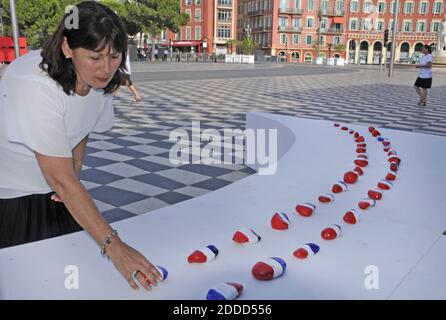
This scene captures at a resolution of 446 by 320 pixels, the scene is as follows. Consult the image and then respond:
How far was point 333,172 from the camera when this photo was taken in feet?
9.16

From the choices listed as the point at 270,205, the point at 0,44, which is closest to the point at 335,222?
the point at 270,205

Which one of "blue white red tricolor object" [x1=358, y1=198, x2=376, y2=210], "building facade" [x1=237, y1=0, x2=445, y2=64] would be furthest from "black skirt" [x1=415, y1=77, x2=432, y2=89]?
"building facade" [x1=237, y1=0, x2=445, y2=64]

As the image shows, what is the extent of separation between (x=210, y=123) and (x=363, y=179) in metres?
5.09

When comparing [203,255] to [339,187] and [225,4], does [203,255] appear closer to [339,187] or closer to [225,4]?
[339,187]

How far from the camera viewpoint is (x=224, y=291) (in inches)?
51.3

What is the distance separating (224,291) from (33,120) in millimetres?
771

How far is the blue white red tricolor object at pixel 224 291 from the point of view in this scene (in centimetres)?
129

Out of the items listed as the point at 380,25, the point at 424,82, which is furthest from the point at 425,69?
the point at 380,25

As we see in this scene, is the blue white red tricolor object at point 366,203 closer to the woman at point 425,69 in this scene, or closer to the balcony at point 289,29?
the woman at point 425,69

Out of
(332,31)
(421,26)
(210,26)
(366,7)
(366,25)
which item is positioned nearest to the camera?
(421,26)

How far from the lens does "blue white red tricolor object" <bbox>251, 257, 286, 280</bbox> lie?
1422 mm

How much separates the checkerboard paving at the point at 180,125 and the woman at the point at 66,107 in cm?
193

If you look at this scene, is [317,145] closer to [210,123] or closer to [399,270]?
[399,270]

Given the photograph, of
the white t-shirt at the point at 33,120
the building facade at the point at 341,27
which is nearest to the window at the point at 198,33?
the building facade at the point at 341,27
